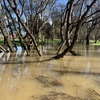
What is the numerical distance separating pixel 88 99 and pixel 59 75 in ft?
10.3

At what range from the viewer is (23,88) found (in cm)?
628

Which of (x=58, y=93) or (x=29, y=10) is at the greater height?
(x=29, y=10)

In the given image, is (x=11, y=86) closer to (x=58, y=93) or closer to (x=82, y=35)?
(x=58, y=93)

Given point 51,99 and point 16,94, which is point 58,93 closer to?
point 51,99

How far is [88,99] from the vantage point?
17.0 feet

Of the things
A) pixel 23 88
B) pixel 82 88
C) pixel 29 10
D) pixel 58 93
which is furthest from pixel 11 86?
pixel 29 10

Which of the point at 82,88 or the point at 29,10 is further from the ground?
the point at 29,10

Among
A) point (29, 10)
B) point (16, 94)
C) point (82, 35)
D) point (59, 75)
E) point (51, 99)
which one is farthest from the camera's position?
point (82, 35)

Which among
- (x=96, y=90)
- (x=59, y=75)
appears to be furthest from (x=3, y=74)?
(x=96, y=90)

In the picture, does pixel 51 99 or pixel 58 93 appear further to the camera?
pixel 58 93

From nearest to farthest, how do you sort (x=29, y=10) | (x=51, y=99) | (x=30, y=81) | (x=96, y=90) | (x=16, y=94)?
(x=51, y=99) → (x=16, y=94) → (x=96, y=90) → (x=30, y=81) → (x=29, y=10)

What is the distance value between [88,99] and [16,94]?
6.72 ft

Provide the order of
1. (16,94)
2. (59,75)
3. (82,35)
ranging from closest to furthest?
(16,94) → (59,75) → (82,35)

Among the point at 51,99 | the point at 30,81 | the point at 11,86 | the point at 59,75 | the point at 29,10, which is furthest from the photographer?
the point at 29,10
